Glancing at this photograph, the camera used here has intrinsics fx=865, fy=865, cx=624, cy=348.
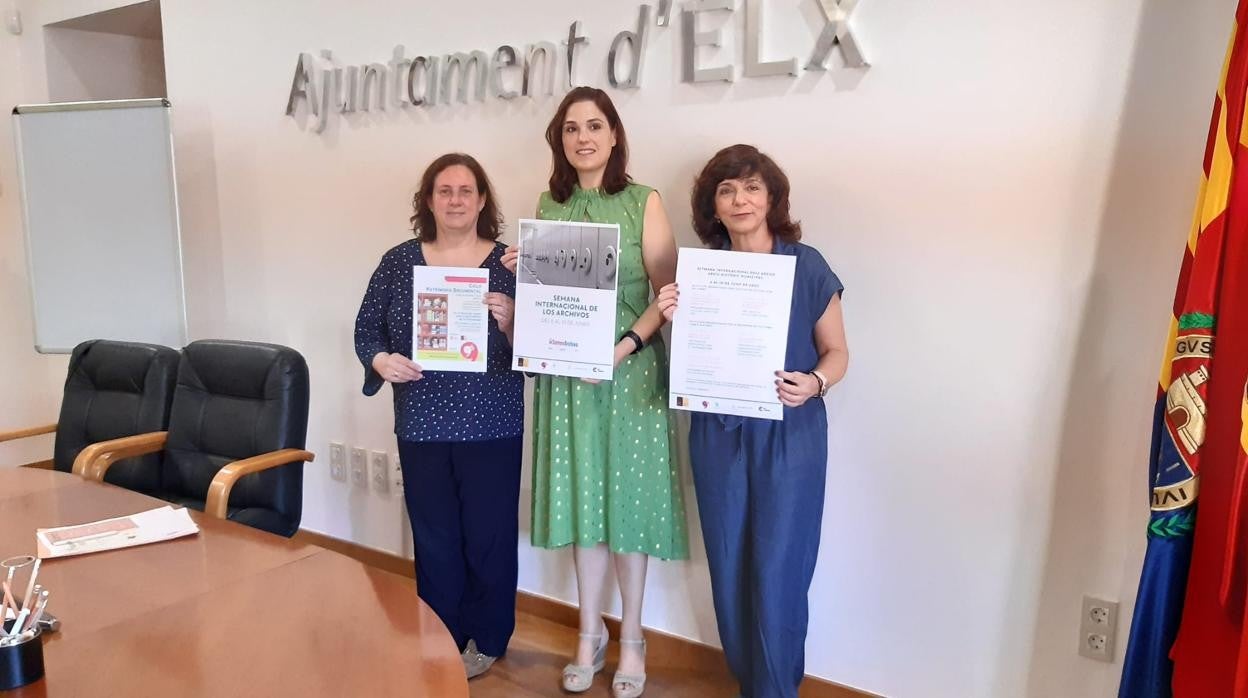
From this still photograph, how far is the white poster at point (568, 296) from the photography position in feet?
6.73

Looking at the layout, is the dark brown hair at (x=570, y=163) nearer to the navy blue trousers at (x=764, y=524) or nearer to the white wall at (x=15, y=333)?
the navy blue trousers at (x=764, y=524)

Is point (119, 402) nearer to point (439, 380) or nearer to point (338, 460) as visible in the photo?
point (338, 460)

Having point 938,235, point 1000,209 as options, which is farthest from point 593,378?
point 1000,209

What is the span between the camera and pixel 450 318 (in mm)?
2172

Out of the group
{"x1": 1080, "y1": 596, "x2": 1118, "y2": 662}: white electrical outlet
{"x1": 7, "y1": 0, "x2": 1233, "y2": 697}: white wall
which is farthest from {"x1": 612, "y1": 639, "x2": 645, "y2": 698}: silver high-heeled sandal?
{"x1": 1080, "y1": 596, "x2": 1118, "y2": 662}: white electrical outlet

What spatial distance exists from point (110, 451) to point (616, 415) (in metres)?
1.38

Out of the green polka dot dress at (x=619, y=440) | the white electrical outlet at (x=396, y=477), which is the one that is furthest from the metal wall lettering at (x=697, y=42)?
the white electrical outlet at (x=396, y=477)

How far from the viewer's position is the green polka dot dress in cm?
215

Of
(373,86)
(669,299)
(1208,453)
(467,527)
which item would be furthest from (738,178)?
(373,86)

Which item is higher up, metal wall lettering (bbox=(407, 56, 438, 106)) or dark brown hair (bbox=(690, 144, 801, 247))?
metal wall lettering (bbox=(407, 56, 438, 106))

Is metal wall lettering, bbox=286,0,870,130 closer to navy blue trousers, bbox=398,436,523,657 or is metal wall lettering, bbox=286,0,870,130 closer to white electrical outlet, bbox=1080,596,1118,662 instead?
navy blue trousers, bbox=398,436,523,657

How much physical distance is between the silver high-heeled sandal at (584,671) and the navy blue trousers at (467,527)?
219 mm

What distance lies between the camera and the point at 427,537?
2.34m

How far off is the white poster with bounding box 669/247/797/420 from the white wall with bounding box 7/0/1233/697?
320mm
